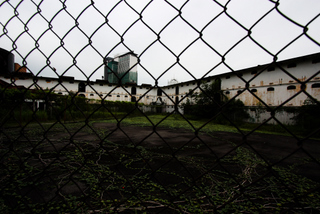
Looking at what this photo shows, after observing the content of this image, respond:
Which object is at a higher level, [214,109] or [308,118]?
[214,109]

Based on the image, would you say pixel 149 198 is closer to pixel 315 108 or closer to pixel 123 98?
pixel 315 108

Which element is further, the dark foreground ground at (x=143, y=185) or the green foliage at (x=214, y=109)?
the green foliage at (x=214, y=109)

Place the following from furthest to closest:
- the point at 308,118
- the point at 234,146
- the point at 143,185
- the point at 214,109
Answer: the point at 214,109, the point at 308,118, the point at 234,146, the point at 143,185

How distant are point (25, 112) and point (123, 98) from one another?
22265 mm

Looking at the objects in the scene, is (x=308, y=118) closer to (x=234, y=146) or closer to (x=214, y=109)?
(x=214, y=109)

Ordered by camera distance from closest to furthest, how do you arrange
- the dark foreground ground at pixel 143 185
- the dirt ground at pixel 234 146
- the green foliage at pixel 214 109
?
the dark foreground ground at pixel 143 185 → the dirt ground at pixel 234 146 → the green foliage at pixel 214 109

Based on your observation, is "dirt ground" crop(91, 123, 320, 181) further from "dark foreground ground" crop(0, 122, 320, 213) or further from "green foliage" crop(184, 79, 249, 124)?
"green foliage" crop(184, 79, 249, 124)

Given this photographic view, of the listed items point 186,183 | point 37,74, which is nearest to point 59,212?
point 37,74

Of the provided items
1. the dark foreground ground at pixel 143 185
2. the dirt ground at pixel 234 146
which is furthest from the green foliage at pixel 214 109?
the dark foreground ground at pixel 143 185

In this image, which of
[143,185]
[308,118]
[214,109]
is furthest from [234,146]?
[214,109]

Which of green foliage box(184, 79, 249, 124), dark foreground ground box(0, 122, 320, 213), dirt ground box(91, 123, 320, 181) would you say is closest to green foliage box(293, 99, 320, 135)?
dirt ground box(91, 123, 320, 181)

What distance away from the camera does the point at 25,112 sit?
8453mm

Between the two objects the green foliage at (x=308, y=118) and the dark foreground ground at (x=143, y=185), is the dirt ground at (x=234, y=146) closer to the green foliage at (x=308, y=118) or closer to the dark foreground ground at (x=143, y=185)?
the dark foreground ground at (x=143, y=185)

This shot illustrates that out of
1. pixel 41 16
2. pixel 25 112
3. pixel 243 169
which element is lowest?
pixel 243 169
